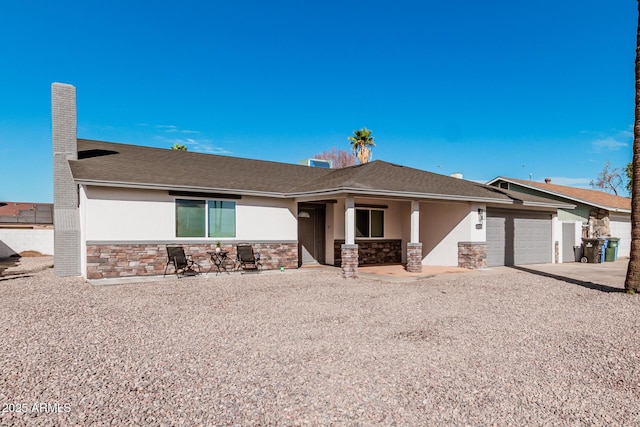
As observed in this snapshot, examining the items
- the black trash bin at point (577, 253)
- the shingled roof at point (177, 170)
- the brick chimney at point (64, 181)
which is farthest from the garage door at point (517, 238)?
the brick chimney at point (64, 181)

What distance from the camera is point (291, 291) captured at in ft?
30.1

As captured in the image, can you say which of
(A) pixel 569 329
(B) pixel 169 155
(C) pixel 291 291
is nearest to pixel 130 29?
(B) pixel 169 155

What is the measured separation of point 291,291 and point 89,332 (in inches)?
176

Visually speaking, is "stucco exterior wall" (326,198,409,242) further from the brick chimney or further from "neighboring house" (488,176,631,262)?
the brick chimney

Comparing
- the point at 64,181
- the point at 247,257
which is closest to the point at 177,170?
the point at 64,181

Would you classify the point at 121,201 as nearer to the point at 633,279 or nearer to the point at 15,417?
the point at 15,417

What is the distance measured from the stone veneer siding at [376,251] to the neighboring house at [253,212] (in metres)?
0.04

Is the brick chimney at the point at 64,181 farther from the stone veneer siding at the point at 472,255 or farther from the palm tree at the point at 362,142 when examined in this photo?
the palm tree at the point at 362,142

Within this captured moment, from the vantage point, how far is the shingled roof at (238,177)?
11289 mm

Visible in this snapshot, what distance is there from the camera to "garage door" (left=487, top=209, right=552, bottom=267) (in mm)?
15391

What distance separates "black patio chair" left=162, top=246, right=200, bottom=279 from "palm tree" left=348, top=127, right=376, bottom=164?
26.1 metres

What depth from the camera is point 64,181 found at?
489 inches

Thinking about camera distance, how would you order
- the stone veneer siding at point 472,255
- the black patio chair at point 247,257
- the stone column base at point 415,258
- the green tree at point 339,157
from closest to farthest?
the black patio chair at point 247,257, the stone column base at point 415,258, the stone veneer siding at point 472,255, the green tree at point 339,157

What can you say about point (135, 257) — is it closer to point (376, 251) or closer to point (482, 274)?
point (376, 251)
